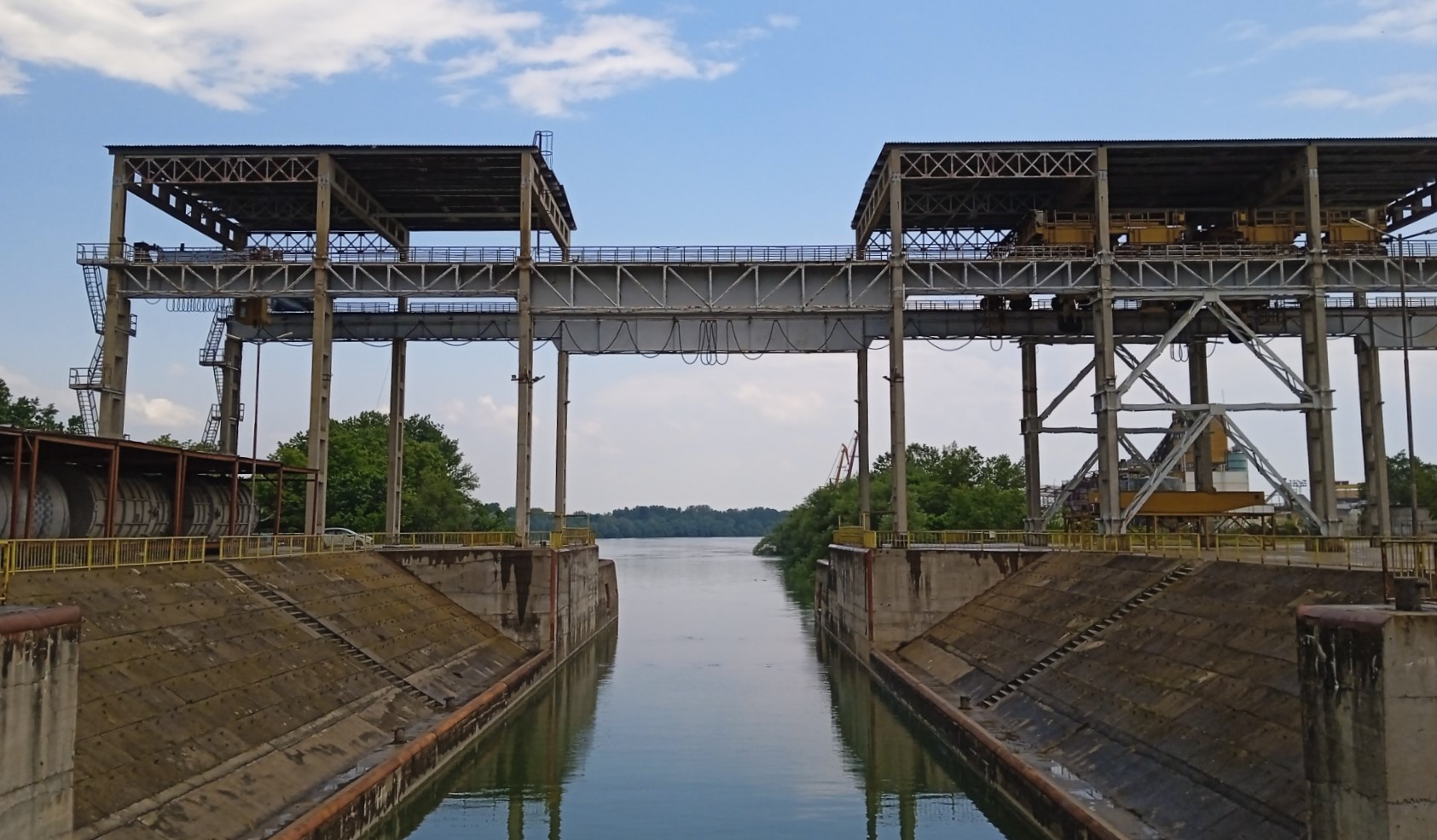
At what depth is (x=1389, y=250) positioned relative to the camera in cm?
4525

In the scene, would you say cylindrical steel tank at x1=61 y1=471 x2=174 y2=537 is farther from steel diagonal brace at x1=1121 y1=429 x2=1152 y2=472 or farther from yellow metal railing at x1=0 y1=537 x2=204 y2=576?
steel diagonal brace at x1=1121 y1=429 x2=1152 y2=472

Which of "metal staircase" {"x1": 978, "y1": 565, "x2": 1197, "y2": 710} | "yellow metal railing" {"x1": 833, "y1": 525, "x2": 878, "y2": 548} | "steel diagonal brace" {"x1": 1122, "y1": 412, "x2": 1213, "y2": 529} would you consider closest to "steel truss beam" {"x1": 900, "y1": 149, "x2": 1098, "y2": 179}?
"steel diagonal brace" {"x1": 1122, "y1": 412, "x2": 1213, "y2": 529}

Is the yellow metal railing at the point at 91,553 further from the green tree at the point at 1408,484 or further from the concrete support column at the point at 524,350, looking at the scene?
the green tree at the point at 1408,484

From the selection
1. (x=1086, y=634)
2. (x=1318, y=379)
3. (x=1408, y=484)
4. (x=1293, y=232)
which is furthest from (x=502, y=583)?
(x=1408, y=484)

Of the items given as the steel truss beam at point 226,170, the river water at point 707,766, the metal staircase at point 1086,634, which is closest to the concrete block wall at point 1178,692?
the metal staircase at point 1086,634

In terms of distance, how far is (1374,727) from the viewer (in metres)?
12.7

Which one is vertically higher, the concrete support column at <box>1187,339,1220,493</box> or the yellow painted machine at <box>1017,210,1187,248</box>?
the yellow painted machine at <box>1017,210,1187,248</box>

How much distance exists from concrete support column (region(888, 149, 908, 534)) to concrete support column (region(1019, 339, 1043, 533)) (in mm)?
9062

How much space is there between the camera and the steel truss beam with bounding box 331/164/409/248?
45.6 metres

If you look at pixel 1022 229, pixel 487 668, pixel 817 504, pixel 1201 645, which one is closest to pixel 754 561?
pixel 817 504

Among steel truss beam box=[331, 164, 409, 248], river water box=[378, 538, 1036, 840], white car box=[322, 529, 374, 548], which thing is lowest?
river water box=[378, 538, 1036, 840]

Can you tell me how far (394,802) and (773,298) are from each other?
28.4 meters

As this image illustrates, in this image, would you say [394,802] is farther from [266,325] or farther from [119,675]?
[266,325]

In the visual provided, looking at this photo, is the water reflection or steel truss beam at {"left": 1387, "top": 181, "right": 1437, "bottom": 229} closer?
the water reflection
